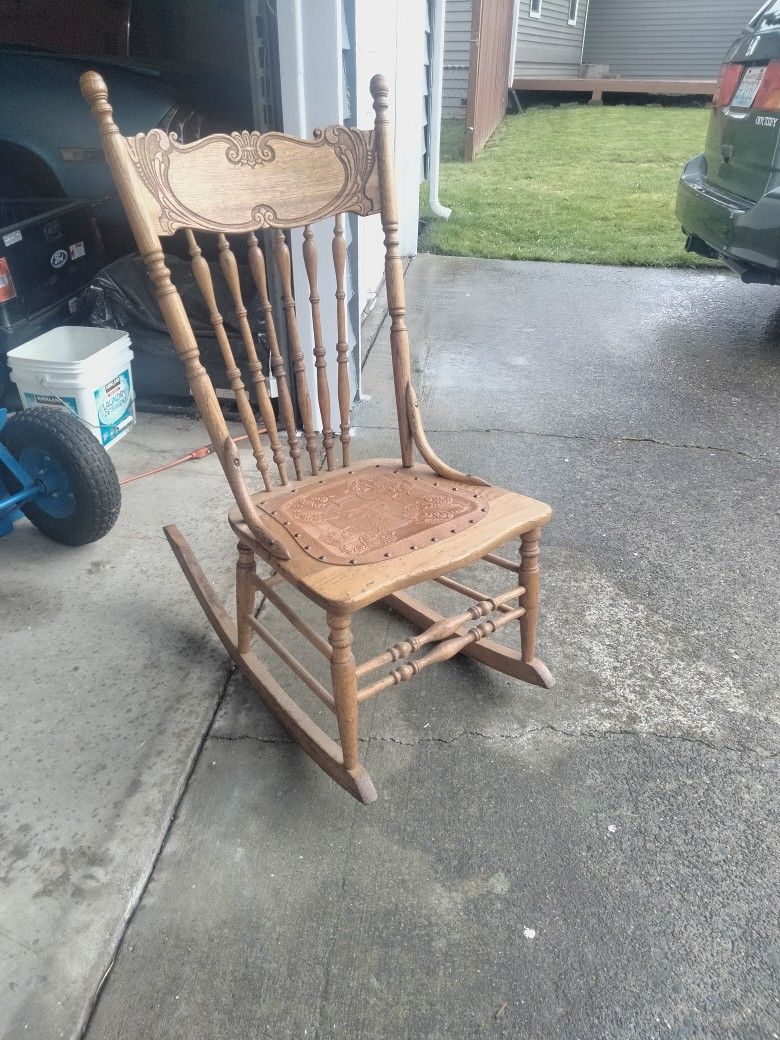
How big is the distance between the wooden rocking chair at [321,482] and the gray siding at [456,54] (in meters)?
8.39

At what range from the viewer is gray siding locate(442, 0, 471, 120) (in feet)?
29.2

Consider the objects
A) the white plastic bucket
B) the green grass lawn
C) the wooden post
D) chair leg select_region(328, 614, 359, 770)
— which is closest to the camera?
chair leg select_region(328, 614, 359, 770)

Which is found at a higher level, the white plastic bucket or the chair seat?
the chair seat

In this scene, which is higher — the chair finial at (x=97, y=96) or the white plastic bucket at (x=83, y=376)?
the chair finial at (x=97, y=96)

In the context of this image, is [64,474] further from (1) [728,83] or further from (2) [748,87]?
(1) [728,83]

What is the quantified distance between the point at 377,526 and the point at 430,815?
59 centimetres

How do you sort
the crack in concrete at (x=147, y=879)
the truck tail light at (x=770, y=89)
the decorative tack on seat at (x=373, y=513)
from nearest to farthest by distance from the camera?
the crack in concrete at (x=147, y=879), the decorative tack on seat at (x=373, y=513), the truck tail light at (x=770, y=89)

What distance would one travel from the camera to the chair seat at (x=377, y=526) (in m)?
1.30

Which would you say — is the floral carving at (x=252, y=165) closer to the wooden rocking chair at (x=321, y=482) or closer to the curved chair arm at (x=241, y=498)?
the wooden rocking chair at (x=321, y=482)

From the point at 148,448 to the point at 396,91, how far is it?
7.85 feet

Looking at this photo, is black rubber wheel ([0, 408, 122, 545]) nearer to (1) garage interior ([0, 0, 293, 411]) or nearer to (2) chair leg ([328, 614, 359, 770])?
(1) garage interior ([0, 0, 293, 411])

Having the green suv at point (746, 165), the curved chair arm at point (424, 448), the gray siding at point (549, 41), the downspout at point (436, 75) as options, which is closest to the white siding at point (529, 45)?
the gray siding at point (549, 41)

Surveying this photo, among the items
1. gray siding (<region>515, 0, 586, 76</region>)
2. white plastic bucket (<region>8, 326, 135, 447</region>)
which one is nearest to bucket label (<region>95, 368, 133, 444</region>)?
white plastic bucket (<region>8, 326, 135, 447</region>)

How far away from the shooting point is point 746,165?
3273 millimetres
